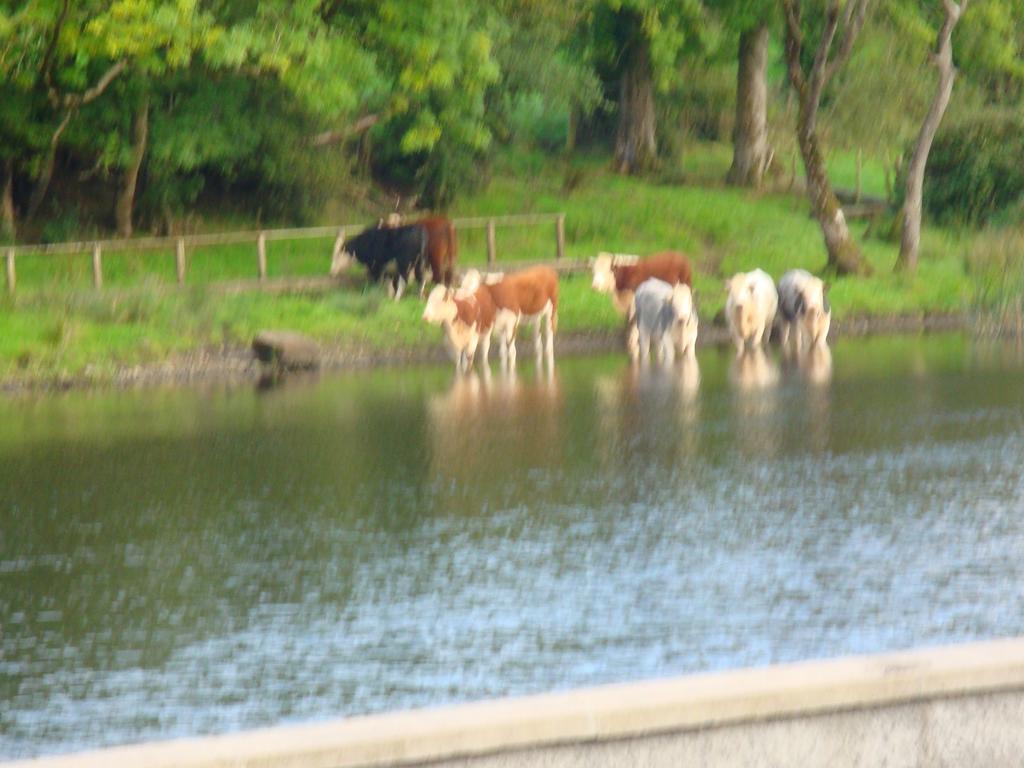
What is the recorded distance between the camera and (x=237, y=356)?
28.2 metres

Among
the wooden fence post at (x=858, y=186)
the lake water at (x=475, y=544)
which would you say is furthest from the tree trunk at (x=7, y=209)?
the wooden fence post at (x=858, y=186)

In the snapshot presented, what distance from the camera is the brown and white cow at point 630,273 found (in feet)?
98.8

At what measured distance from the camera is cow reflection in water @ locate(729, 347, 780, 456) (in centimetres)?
1783

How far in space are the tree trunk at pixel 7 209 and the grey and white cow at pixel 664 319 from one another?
40.5 ft

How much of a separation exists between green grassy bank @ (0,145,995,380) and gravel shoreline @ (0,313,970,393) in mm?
177

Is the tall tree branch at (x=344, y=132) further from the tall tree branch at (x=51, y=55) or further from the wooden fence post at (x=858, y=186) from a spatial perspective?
the wooden fence post at (x=858, y=186)

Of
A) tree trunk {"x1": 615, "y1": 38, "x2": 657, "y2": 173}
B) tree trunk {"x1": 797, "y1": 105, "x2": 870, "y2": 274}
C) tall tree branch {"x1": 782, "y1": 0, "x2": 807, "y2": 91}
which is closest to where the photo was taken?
tall tree branch {"x1": 782, "y1": 0, "x2": 807, "y2": 91}

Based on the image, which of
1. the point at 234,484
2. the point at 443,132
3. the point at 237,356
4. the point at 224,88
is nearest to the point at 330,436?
the point at 234,484

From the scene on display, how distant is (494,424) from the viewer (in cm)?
2003

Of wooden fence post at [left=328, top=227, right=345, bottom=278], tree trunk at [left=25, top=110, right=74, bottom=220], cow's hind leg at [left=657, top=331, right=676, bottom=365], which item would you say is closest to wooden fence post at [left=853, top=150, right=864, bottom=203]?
wooden fence post at [left=328, top=227, right=345, bottom=278]

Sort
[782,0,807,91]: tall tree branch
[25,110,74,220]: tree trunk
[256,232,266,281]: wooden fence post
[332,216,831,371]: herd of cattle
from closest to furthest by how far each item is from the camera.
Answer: [332,216,831,371]: herd of cattle
[256,232,266,281]: wooden fence post
[25,110,74,220]: tree trunk
[782,0,807,91]: tall tree branch

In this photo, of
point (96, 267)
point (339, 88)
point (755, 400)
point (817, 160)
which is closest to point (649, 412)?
point (755, 400)

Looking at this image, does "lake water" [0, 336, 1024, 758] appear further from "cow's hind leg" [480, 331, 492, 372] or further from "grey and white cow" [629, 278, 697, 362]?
"grey and white cow" [629, 278, 697, 362]

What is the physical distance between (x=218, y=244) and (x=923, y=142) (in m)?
12.9
